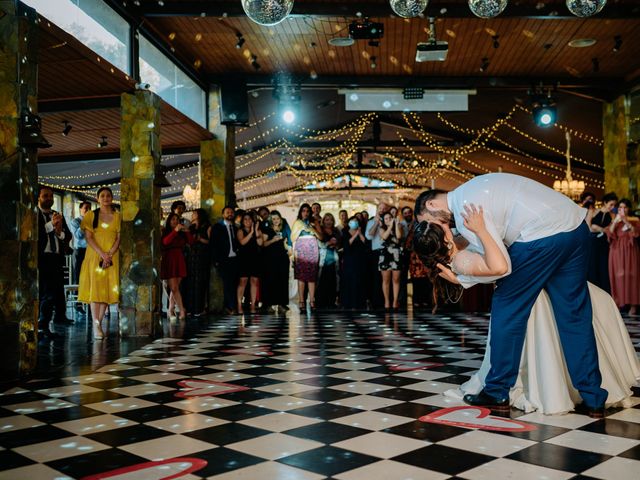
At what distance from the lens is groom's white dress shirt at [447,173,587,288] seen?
3029 millimetres

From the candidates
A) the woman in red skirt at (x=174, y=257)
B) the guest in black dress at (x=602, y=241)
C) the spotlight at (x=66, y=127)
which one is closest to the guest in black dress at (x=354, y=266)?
the woman in red skirt at (x=174, y=257)

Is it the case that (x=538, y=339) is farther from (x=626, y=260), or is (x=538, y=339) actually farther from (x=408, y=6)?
(x=626, y=260)

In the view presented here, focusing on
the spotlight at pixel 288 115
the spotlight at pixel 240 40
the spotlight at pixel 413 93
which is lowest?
the spotlight at pixel 288 115

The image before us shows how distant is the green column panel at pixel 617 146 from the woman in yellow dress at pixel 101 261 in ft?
27.9

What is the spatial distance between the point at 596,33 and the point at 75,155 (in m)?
9.86

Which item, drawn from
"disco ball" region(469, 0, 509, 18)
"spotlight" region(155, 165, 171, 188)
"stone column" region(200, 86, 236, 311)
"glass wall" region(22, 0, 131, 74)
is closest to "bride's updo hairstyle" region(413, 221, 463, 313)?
"disco ball" region(469, 0, 509, 18)

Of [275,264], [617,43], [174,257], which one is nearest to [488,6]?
[617,43]

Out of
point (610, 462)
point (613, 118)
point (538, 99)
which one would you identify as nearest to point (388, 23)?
point (538, 99)

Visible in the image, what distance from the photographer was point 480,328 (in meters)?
7.12

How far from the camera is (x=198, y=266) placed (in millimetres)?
9844

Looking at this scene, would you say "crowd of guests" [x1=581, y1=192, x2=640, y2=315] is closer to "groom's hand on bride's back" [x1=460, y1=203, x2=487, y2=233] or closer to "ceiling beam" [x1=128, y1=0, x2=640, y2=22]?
"ceiling beam" [x1=128, y1=0, x2=640, y2=22]

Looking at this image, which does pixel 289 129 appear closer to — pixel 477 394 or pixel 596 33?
pixel 596 33

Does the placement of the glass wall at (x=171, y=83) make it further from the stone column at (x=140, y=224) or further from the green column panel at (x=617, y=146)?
the green column panel at (x=617, y=146)

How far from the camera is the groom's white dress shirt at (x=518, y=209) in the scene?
3.03 m
